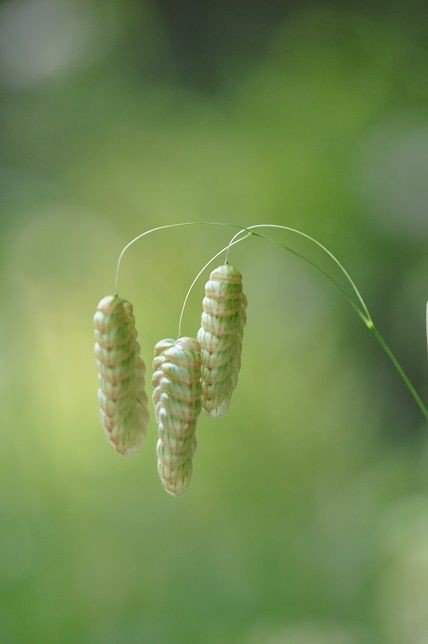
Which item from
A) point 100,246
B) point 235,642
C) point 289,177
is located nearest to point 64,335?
point 100,246

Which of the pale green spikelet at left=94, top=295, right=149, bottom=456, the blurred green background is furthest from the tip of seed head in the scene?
the blurred green background

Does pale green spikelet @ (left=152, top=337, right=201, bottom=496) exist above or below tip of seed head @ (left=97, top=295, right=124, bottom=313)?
below

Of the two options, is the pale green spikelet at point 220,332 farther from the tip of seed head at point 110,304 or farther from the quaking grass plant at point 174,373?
the tip of seed head at point 110,304

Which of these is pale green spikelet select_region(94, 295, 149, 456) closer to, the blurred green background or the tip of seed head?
the tip of seed head

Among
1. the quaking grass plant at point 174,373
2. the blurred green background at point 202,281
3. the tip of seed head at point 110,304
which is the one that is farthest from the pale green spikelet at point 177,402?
the blurred green background at point 202,281

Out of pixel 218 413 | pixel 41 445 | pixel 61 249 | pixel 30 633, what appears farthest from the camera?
pixel 61 249

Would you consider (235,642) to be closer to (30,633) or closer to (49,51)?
(30,633)

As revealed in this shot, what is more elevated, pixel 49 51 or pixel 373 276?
pixel 49 51
